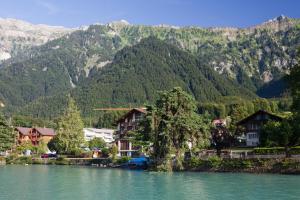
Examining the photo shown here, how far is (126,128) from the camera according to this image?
406ft

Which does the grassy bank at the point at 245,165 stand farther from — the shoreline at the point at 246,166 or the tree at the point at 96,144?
the tree at the point at 96,144

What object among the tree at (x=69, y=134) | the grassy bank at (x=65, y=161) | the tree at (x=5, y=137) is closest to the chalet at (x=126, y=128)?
the tree at (x=69, y=134)

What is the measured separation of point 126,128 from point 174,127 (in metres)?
53.7

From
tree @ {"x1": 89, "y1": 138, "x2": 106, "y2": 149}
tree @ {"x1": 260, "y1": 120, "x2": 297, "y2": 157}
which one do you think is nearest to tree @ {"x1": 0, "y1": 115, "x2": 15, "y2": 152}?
tree @ {"x1": 89, "y1": 138, "x2": 106, "y2": 149}

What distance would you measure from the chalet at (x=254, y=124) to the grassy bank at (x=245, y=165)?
123ft

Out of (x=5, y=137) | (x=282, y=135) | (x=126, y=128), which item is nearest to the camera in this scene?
(x=282, y=135)

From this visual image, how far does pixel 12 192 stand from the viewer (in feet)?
138

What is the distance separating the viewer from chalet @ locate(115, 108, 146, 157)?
120 meters

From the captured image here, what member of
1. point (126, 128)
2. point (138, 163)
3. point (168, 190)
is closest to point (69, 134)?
point (126, 128)

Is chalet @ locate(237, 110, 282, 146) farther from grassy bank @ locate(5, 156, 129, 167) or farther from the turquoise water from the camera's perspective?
the turquoise water

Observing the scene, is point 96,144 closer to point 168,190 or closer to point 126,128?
point 126,128

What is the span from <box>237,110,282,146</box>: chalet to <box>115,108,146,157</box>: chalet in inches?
1074

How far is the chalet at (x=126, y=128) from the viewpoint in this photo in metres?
120

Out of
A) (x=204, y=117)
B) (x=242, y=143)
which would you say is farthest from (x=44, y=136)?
(x=204, y=117)
